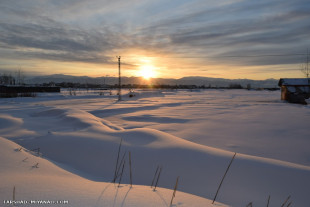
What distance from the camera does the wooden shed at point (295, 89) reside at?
51.9 ft

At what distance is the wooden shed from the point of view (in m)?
15.8

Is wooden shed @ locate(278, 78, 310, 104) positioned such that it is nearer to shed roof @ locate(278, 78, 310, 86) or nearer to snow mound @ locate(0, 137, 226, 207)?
shed roof @ locate(278, 78, 310, 86)

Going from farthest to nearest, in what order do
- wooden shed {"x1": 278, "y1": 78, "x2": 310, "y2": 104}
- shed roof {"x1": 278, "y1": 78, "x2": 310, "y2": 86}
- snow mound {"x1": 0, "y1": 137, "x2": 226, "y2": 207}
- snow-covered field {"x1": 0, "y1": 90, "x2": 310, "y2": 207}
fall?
shed roof {"x1": 278, "y1": 78, "x2": 310, "y2": 86}
wooden shed {"x1": 278, "y1": 78, "x2": 310, "y2": 104}
snow-covered field {"x1": 0, "y1": 90, "x2": 310, "y2": 207}
snow mound {"x1": 0, "y1": 137, "x2": 226, "y2": 207}

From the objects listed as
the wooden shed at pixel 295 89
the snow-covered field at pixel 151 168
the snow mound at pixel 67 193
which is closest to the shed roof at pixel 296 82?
the wooden shed at pixel 295 89

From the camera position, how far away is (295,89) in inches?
651

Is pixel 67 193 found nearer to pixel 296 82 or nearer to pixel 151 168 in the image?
pixel 151 168

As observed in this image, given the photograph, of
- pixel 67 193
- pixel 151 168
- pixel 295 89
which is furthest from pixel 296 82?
pixel 67 193

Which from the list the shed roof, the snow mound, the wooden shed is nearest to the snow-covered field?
the snow mound

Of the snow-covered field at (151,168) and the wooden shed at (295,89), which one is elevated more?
the wooden shed at (295,89)

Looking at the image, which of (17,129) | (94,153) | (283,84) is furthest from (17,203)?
(283,84)

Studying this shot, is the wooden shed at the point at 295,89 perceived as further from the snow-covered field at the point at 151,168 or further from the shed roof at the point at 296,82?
the snow-covered field at the point at 151,168

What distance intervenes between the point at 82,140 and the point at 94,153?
67 centimetres

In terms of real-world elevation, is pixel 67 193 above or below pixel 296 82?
below

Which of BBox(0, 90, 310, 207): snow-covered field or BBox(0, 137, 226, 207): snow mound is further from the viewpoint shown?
BBox(0, 90, 310, 207): snow-covered field
